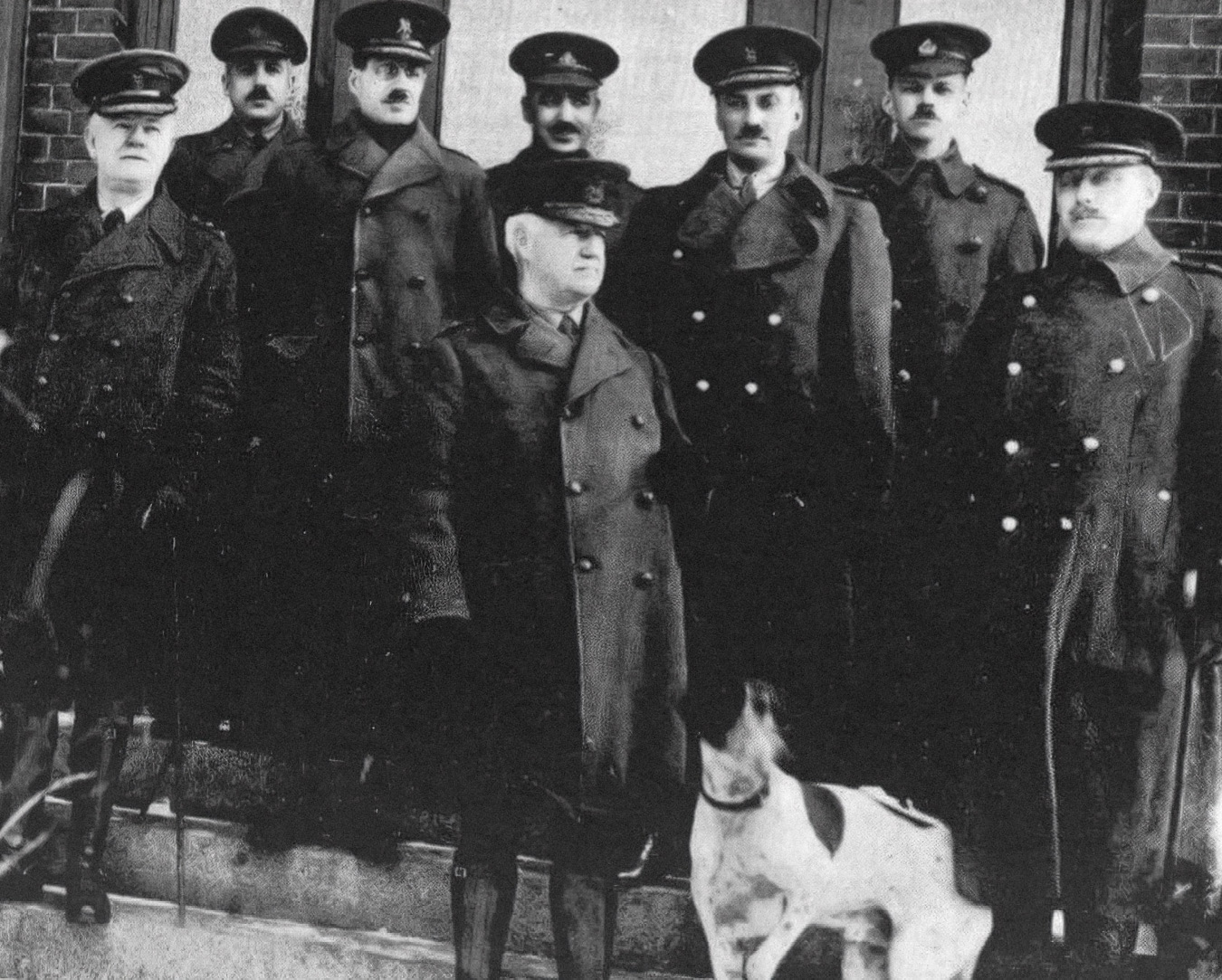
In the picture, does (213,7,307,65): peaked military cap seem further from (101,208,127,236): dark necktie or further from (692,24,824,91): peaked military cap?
(692,24,824,91): peaked military cap

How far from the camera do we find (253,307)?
4.76 m

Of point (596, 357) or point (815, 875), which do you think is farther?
A: point (596, 357)

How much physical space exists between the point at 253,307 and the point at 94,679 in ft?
4.31

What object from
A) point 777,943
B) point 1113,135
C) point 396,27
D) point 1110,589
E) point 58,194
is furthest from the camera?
point 58,194

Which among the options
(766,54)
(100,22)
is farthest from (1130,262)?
(100,22)

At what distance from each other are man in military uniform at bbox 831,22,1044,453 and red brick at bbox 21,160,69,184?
2.56m

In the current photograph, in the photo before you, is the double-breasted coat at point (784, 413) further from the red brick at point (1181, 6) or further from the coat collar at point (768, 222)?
the red brick at point (1181, 6)

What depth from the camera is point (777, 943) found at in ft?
13.6

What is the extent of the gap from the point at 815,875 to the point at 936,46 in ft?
8.29

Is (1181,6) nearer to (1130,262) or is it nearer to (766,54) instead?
(1130,262)

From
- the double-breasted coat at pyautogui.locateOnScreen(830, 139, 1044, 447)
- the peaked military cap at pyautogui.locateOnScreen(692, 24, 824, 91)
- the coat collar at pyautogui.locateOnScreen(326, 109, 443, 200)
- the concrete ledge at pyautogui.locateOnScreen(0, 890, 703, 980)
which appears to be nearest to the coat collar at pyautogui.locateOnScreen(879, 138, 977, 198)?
the double-breasted coat at pyautogui.locateOnScreen(830, 139, 1044, 447)

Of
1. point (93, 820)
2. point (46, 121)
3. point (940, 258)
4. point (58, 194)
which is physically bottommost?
point (93, 820)

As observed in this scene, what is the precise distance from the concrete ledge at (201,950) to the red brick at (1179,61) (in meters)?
3.14

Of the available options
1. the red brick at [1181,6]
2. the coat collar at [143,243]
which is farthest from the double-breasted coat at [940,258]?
the coat collar at [143,243]
